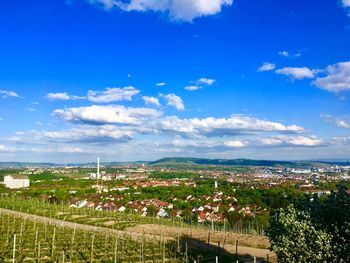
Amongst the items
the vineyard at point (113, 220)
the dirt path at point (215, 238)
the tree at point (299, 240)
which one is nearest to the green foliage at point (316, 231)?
the tree at point (299, 240)

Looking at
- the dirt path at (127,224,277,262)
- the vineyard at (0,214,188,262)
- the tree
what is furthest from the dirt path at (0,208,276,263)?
the tree

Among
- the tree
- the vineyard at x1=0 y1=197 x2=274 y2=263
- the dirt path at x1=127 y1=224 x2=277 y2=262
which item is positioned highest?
the tree

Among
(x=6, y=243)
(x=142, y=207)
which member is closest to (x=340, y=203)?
(x=6, y=243)

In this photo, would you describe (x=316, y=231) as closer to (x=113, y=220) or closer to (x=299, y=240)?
(x=299, y=240)

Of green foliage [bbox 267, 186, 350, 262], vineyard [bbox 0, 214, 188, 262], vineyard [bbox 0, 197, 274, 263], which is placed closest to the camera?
green foliage [bbox 267, 186, 350, 262]

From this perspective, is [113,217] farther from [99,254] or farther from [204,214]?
[99,254]

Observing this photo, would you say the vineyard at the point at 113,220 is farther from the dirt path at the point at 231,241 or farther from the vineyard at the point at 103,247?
the dirt path at the point at 231,241

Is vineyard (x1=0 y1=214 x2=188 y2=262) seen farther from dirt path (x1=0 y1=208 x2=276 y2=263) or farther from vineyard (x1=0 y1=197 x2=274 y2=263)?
dirt path (x1=0 y1=208 x2=276 y2=263)

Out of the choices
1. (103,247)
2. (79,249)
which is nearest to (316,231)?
(79,249)
